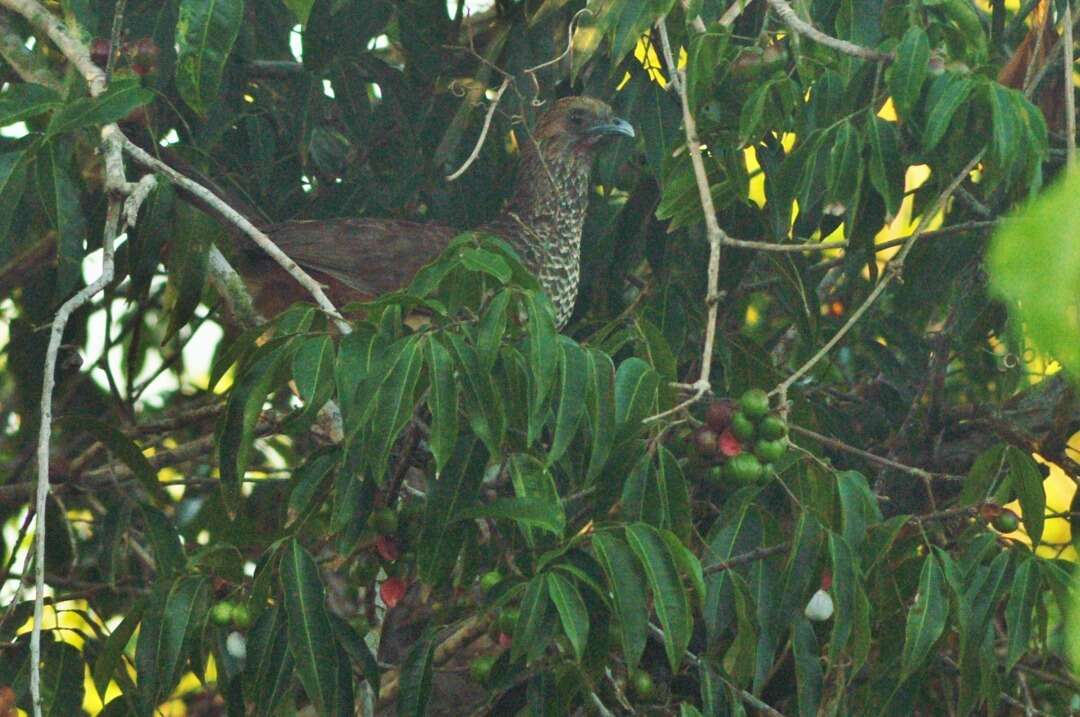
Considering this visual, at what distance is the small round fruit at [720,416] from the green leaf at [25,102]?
1.27 metres

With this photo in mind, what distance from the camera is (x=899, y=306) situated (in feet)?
11.2

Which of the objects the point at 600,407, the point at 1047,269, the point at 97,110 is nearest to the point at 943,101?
the point at 600,407

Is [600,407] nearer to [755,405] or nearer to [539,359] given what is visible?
[539,359]

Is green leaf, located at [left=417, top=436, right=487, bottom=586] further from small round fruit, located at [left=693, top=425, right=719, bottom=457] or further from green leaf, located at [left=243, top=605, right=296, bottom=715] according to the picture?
small round fruit, located at [left=693, top=425, right=719, bottom=457]

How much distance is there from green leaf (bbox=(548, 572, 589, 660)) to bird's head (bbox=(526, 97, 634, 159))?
2694 millimetres

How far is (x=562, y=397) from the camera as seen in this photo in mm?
2035

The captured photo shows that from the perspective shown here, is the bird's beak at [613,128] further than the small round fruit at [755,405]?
Yes

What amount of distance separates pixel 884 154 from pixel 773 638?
35.2 inches

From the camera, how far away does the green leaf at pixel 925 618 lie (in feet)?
7.09

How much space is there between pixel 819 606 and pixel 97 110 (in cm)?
151

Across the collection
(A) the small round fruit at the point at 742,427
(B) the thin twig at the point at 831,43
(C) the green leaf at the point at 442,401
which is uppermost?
(B) the thin twig at the point at 831,43

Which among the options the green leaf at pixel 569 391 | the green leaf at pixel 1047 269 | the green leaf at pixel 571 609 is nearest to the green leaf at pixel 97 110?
the green leaf at pixel 569 391

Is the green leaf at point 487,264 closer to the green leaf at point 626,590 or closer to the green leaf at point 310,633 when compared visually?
the green leaf at point 626,590

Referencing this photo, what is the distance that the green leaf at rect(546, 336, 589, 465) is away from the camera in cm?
201
